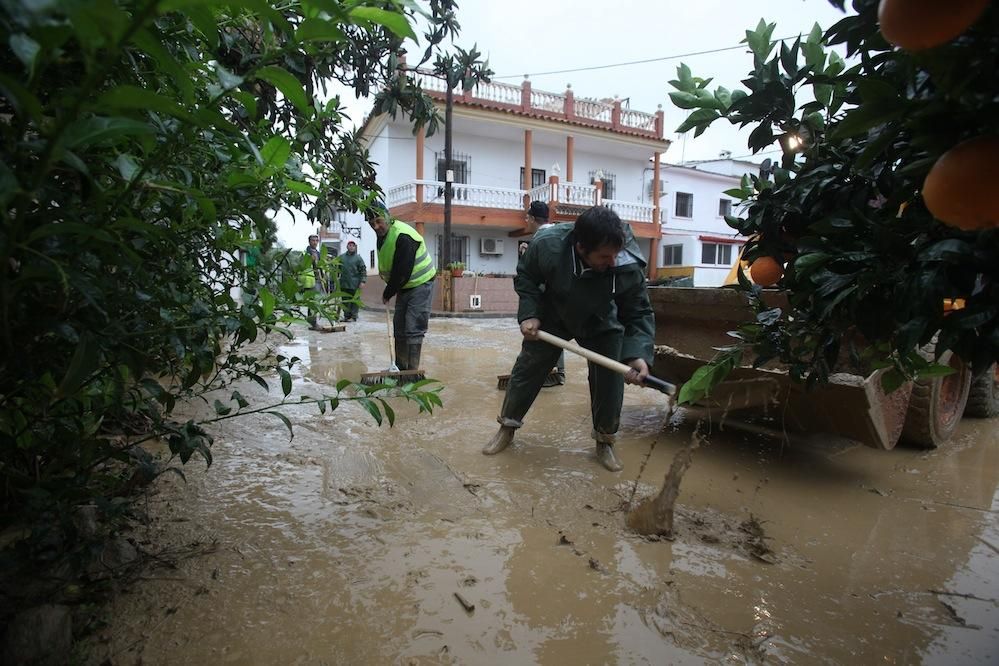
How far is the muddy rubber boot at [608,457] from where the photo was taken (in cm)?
283

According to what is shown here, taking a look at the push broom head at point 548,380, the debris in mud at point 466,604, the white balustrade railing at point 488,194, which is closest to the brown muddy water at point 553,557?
the debris in mud at point 466,604

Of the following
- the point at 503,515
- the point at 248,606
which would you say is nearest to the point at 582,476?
the point at 503,515

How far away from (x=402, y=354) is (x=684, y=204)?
19806 mm

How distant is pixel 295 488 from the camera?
2457mm

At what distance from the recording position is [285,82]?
916mm

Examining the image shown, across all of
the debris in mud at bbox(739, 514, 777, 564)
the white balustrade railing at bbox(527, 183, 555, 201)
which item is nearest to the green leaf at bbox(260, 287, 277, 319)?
the debris in mud at bbox(739, 514, 777, 564)

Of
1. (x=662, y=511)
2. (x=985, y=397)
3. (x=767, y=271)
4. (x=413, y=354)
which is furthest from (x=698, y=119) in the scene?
(x=985, y=397)

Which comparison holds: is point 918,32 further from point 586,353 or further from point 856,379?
point 856,379

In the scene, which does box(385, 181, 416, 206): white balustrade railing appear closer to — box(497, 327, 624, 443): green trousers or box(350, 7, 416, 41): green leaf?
box(497, 327, 624, 443): green trousers

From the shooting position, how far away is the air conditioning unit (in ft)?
54.9

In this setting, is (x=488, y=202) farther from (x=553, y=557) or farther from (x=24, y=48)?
(x=24, y=48)

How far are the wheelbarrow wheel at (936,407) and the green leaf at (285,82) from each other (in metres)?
3.28

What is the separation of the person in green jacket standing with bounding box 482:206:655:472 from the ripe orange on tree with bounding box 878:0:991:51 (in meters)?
1.99

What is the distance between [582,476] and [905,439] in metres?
2.18
